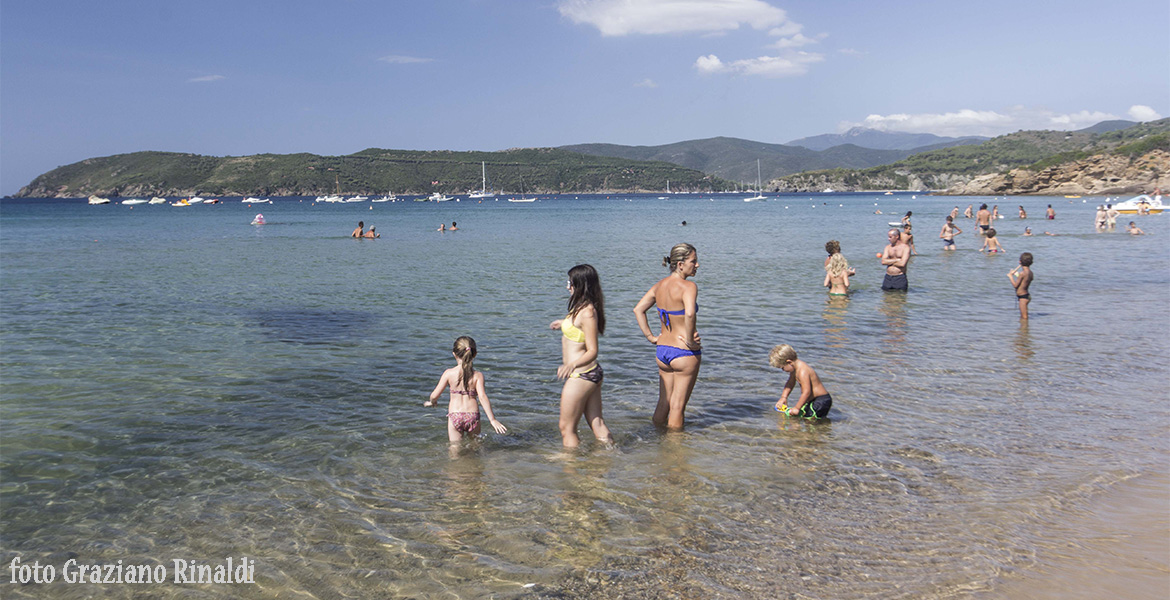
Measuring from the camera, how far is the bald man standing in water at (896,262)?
17578 mm

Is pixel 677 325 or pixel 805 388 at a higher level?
pixel 677 325

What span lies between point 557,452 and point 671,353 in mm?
1530

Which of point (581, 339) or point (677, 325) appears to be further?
point (677, 325)

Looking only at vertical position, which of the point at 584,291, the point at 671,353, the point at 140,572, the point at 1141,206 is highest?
the point at 1141,206

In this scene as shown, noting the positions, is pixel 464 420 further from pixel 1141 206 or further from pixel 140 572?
pixel 1141 206

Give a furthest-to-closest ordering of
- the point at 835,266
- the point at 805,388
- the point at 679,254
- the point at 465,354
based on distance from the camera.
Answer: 1. the point at 835,266
2. the point at 805,388
3. the point at 465,354
4. the point at 679,254

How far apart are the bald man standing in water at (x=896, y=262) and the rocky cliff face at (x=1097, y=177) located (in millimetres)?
93082

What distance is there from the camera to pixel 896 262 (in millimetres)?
17609

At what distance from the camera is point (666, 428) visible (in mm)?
7867

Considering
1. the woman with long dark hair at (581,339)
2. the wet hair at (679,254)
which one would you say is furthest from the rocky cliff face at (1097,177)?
the woman with long dark hair at (581,339)

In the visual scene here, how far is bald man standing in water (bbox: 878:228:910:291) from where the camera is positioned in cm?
1758

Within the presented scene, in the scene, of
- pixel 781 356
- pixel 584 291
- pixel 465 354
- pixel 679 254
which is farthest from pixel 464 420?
pixel 781 356

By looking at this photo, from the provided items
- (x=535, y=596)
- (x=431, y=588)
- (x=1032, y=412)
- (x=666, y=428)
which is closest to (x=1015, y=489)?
(x=1032, y=412)

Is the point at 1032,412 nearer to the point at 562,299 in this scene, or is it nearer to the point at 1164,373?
the point at 1164,373
